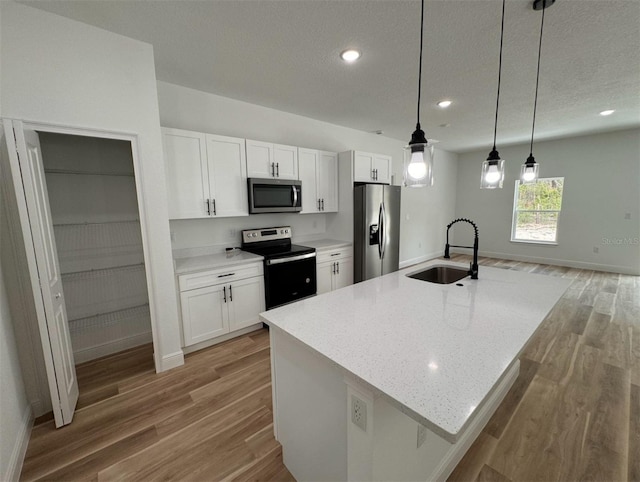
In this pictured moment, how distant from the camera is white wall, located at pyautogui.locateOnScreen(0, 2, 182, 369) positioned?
174 centimetres

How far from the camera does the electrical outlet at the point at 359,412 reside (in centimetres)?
101

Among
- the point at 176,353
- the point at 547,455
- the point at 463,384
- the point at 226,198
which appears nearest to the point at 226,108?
the point at 226,198

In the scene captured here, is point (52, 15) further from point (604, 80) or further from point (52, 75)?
point (604, 80)

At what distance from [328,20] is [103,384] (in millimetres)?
3388

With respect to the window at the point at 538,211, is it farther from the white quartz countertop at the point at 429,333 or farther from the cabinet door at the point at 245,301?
the cabinet door at the point at 245,301

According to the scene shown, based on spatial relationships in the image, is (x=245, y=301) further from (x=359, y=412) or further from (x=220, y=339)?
(x=359, y=412)

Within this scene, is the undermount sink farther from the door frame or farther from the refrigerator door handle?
the door frame

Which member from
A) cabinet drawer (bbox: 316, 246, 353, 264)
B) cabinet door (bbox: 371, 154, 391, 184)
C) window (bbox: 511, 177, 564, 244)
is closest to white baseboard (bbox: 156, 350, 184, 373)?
cabinet drawer (bbox: 316, 246, 353, 264)

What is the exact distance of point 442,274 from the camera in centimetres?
251

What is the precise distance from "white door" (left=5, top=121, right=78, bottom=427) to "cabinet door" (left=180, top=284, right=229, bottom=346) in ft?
2.82

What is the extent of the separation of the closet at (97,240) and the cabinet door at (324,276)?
6.61 ft

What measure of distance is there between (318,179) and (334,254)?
1082mm

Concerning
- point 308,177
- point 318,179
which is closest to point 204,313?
point 308,177

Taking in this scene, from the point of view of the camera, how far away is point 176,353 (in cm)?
253
